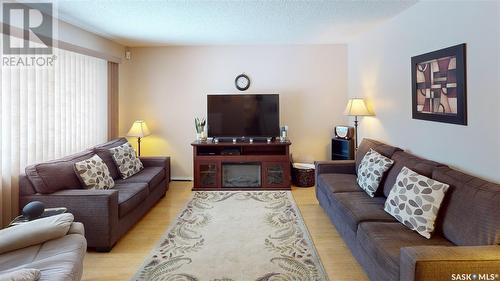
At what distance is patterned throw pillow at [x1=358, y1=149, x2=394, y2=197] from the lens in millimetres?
3234

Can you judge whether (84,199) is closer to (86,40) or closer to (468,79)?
(86,40)

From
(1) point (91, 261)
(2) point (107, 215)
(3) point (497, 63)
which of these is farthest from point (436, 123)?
(1) point (91, 261)

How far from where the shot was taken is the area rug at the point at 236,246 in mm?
2568

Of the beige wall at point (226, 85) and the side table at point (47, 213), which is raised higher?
the beige wall at point (226, 85)

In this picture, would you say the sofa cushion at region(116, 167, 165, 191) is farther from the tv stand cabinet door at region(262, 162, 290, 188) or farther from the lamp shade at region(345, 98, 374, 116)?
the lamp shade at region(345, 98, 374, 116)

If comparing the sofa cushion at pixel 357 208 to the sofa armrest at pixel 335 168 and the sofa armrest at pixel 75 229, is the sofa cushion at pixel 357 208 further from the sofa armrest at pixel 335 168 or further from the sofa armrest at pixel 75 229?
the sofa armrest at pixel 75 229

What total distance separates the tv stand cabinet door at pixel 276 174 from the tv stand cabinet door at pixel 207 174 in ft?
2.39

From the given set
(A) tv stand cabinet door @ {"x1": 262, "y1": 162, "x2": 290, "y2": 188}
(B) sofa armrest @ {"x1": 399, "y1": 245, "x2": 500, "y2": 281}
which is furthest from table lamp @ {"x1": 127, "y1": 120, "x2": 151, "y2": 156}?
(B) sofa armrest @ {"x1": 399, "y1": 245, "x2": 500, "y2": 281}

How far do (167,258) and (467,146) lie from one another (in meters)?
2.63

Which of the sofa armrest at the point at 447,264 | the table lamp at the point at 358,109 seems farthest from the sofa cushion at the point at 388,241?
the table lamp at the point at 358,109

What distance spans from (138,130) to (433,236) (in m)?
4.31

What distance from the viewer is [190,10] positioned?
3465 millimetres

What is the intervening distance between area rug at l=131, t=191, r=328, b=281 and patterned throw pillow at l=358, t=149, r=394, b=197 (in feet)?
2.58

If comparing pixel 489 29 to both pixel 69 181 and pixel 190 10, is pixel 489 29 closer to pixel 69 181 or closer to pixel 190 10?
pixel 190 10
